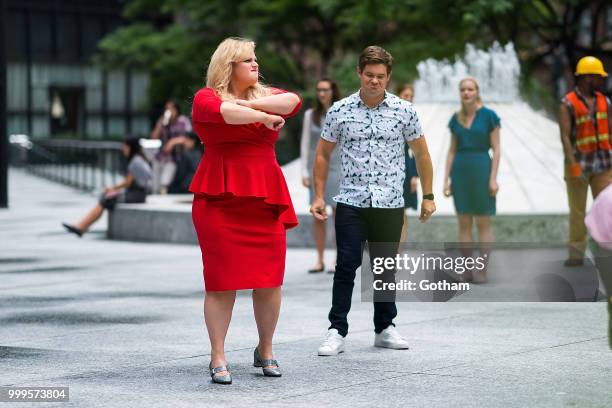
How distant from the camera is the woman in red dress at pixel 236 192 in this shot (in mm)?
7320

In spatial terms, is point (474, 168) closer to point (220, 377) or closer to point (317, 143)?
point (317, 143)

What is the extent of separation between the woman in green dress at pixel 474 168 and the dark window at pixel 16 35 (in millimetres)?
46083

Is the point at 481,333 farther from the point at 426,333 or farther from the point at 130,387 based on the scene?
the point at 130,387

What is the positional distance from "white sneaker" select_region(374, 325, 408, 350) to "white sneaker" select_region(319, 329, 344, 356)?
315 mm

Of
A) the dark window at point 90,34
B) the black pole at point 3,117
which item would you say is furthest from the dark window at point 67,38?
the black pole at point 3,117

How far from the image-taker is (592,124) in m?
12.7

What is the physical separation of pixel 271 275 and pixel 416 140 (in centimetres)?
155

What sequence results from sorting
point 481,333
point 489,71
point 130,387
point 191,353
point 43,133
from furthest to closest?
point 43,133, point 489,71, point 481,333, point 191,353, point 130,387

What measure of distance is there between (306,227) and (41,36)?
4406cm

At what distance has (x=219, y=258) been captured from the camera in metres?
7.38

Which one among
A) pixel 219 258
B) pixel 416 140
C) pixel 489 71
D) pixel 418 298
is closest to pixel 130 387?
pixel 219 258

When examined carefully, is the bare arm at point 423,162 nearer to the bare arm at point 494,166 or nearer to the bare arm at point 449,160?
the bare arm at point 494,166

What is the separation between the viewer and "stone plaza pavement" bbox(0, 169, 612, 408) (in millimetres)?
6902

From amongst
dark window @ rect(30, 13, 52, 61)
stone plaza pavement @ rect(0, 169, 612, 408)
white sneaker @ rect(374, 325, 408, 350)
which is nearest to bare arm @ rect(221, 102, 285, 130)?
stone plaza pavement @ rect(0, 169, 612, 408)
